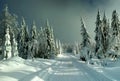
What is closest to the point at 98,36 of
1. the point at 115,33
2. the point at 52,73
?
the point at 115,33

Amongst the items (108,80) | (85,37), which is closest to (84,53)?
(85,37)

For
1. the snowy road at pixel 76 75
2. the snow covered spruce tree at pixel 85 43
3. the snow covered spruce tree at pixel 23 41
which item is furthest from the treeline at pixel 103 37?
the snowy road at pixel 76 75

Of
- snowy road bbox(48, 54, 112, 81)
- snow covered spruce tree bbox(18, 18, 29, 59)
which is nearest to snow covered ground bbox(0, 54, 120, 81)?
snowy road bbox(48, 54, 112, 81)

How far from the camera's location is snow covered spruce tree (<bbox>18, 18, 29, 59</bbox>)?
255 feet

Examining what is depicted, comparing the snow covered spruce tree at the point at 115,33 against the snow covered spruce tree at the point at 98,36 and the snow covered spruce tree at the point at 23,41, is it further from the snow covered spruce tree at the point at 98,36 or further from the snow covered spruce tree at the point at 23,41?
the snow covered spruce tree at the point at 23,41

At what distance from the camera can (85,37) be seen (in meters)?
64.4

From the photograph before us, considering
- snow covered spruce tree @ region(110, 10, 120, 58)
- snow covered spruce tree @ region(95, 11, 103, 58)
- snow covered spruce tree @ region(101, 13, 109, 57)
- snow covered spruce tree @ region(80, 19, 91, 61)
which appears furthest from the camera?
snow covered spruce tree @ region(80, 19, 91, 61)

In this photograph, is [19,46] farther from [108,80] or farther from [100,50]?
[108,80]

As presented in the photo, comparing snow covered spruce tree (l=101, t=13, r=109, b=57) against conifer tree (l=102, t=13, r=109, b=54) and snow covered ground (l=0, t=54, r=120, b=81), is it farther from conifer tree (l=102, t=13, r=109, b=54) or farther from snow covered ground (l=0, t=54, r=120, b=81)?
snow covered ground (l=0, t=54, r=120, b=81)

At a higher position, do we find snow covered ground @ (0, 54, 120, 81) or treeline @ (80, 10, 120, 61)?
treeline @ (80, 10, 120, 61)

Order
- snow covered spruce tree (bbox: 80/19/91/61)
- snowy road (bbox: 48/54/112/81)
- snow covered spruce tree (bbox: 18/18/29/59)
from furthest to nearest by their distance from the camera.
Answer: snow covered spruce tree (bbox: 18/18/29/59), snow covered spruce tree (bbox: 80/19/91/61), snowy road (bbox: 48/54/112/81)

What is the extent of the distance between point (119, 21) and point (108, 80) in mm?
45670

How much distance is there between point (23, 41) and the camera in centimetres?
7812

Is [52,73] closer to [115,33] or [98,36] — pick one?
[115,33]
